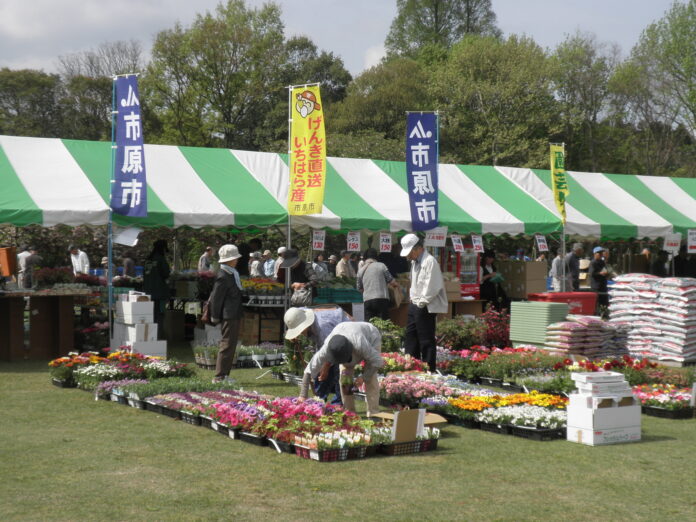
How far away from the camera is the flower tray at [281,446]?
719 cm

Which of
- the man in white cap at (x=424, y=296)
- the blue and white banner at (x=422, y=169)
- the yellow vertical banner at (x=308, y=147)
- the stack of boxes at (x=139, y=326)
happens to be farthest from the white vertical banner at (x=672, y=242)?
the stack of boxes at (x=139, y=326)

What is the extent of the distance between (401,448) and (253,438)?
1.36 meters

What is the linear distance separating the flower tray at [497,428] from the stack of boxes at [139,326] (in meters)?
5.98

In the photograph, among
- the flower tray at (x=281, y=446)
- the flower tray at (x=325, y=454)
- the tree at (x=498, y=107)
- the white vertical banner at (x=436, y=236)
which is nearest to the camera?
the flower tray at (x=325, y=454)

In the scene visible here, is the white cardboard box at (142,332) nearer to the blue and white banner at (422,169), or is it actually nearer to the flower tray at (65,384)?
the flower tray at (65,384)

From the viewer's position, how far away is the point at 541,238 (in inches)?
691

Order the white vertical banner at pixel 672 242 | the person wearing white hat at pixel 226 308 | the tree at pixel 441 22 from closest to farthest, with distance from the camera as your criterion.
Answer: the person wearing white hat at pixel 226 308, the white vertical banner at pixel 672 242, the tree at pixel 441 22

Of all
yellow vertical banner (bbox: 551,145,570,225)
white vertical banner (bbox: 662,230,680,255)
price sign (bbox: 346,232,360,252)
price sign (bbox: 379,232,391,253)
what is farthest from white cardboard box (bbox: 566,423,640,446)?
white vertical banner (bbox: 662,230,680,255)

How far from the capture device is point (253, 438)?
24.8 ft

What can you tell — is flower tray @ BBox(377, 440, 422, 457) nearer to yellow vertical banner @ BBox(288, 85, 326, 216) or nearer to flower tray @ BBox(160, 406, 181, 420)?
flower tray @ BBox(160, 406, 181, 420)

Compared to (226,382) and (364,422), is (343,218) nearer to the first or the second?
(226,382)

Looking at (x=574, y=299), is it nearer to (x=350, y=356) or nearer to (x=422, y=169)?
(x=422, y=169)

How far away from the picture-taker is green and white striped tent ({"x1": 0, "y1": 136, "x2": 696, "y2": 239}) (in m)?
13.4

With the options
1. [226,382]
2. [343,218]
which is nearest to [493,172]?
[343,218]
